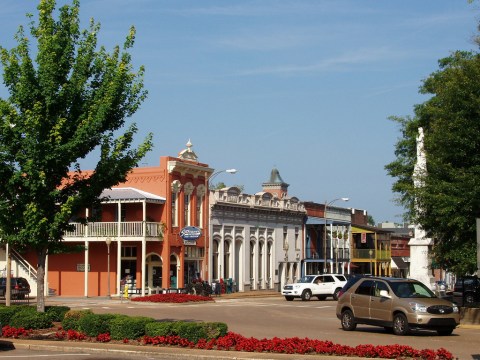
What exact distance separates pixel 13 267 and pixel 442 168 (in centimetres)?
3612

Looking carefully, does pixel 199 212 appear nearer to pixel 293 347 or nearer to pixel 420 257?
pixel 420 257

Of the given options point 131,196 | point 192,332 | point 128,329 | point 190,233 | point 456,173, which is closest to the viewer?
point 192,332

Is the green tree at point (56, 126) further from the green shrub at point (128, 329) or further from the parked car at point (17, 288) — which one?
the parked car at point (17, 288)

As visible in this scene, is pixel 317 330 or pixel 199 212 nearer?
pixel 317 330

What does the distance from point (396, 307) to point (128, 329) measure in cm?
799

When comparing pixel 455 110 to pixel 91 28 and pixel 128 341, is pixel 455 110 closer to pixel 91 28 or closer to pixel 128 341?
pixel 91 28

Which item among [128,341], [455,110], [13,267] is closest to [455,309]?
[455,110]

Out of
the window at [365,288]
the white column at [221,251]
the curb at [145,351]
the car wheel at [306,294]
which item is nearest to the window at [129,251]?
the white column at [221,251]

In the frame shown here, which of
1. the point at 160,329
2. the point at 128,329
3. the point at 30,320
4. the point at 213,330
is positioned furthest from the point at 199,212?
the point at 213,330

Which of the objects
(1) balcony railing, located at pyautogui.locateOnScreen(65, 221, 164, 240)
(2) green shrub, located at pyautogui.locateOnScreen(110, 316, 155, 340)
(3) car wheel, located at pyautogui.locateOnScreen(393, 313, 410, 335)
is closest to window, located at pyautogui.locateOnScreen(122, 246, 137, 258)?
(1) balcony railing, located at pyautogui.locateOnScreen(65, 221, 164, 240)

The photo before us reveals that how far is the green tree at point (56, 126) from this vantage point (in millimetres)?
22125

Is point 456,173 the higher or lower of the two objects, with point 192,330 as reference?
higher

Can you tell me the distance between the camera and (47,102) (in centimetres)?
2217

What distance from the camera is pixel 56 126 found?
2191 centimetres
